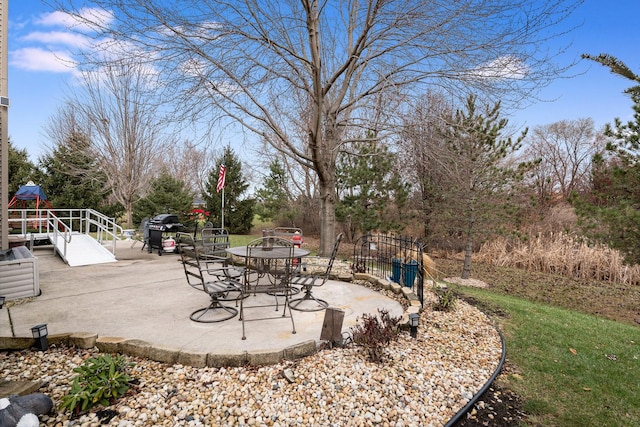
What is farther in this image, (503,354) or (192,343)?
(503,354)

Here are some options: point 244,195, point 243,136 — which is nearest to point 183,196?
point 244,195

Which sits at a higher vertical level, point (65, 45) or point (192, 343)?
point (65, 45)

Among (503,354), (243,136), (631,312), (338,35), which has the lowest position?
(631,312)

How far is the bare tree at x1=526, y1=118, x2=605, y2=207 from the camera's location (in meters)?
19.2

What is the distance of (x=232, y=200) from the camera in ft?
62.7

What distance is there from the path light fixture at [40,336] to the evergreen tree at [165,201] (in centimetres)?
1249

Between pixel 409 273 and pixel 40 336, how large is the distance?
4.77m

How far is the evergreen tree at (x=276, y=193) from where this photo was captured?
1694 cm

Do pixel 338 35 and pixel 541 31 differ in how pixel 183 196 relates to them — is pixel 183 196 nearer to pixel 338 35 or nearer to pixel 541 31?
pixel 338 35

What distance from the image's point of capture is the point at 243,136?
724 centimetres

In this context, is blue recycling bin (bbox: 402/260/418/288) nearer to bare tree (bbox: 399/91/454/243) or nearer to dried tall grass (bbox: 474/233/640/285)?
bare tree (bbox: 399/91/454/243)

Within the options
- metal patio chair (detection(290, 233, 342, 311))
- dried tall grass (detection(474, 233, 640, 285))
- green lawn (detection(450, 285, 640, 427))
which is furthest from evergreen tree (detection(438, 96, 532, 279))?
metal patio chair (detection(290, 233, 342, 311))

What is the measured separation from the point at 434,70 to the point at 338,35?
11.7 ft

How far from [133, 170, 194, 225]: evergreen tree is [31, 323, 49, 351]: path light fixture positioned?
12.5m
